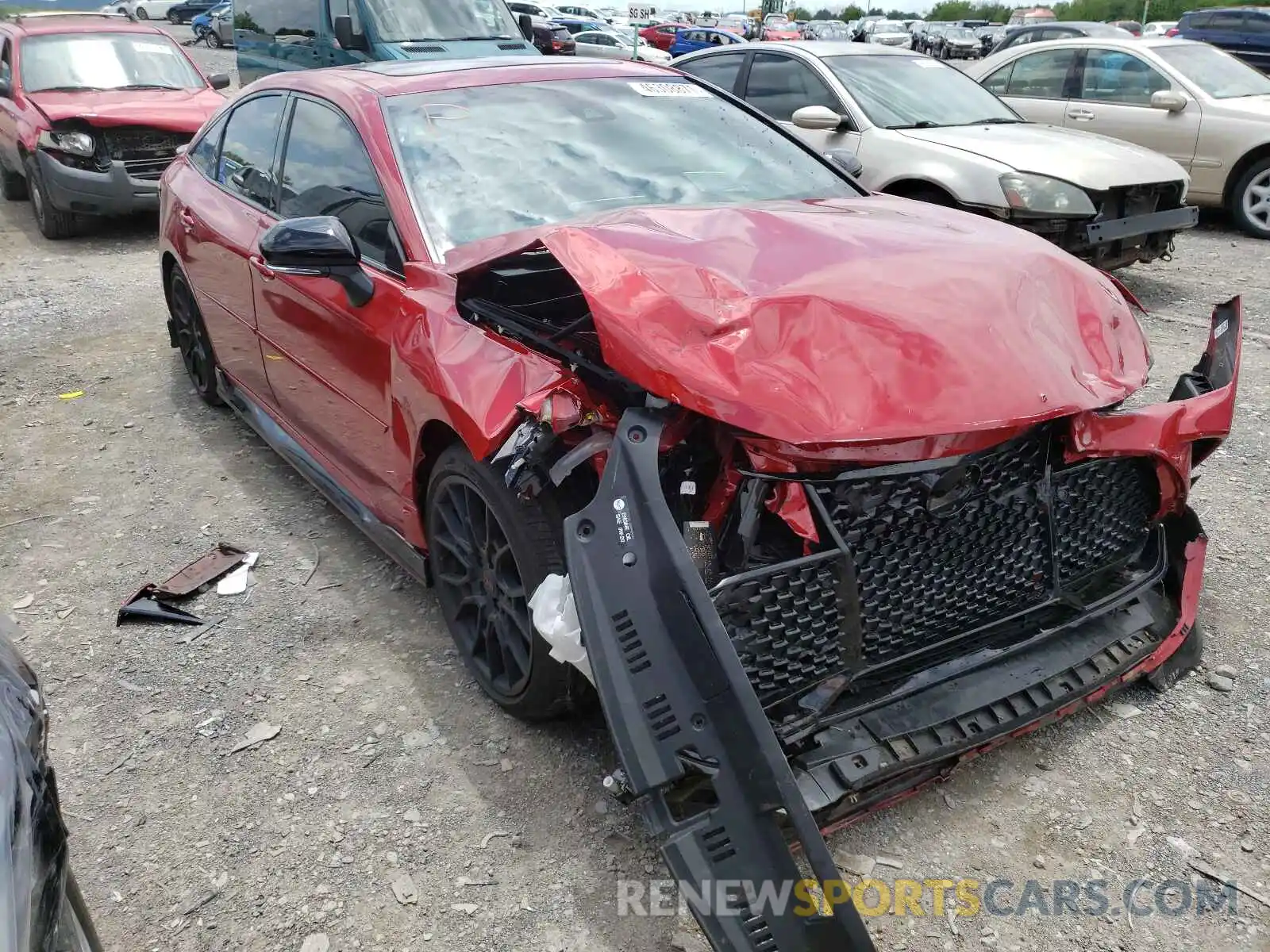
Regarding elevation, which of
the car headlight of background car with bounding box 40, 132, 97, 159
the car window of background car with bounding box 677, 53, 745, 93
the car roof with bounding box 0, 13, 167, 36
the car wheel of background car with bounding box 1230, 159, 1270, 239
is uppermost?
the car roof with bounding box 0, 13, 167, 36

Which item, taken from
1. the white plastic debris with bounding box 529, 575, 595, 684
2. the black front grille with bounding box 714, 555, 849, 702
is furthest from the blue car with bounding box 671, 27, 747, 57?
the black front grille with bounding box 714, 555, 849, 702

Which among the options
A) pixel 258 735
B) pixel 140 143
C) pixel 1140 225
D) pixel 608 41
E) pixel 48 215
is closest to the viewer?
pixel 258 735

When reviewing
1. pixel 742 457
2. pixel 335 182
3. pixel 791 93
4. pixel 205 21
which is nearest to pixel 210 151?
pixel 335 182

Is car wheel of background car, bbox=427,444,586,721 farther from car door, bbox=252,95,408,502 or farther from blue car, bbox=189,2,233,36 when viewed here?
blue car, bbox=189,2,233,36

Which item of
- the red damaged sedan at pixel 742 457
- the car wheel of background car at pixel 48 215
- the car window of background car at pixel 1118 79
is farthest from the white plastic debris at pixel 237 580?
the car window of background car at pixel 1118 79

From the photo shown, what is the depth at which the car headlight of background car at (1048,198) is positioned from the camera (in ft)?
19.3

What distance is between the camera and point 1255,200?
8.60 metres

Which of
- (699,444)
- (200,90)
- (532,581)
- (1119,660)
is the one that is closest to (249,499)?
(532,581)

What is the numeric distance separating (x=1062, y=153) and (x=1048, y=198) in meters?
0.59

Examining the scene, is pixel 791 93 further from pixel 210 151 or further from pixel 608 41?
pixel 608 41

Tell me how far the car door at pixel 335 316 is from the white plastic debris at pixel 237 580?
50 centimetres

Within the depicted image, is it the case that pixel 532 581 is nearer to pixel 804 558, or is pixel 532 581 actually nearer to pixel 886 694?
pixel 804 558

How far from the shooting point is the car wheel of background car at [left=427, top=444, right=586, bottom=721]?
2514 millimetres

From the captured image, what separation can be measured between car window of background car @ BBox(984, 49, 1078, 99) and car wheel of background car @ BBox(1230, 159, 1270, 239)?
5.58 feet
